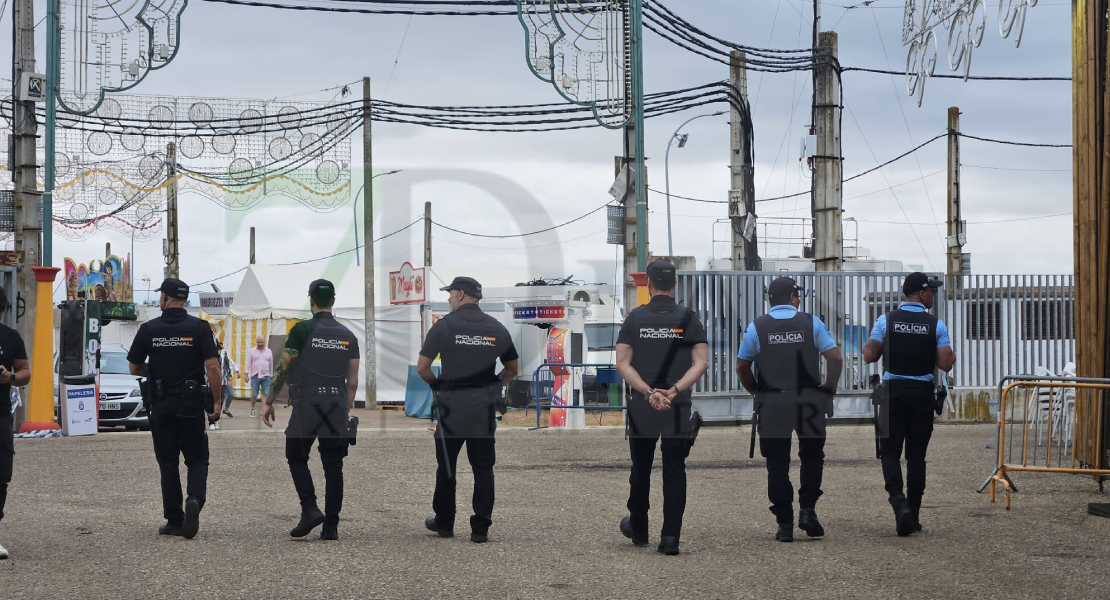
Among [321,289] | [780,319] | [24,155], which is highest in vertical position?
[24,155]

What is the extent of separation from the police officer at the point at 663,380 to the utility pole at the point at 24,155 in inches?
569

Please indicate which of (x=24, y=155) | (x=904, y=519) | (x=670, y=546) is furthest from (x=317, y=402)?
(x=24, y=155)

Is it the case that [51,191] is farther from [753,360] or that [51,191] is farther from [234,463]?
[753,360]

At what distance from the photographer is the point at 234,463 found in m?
13.8

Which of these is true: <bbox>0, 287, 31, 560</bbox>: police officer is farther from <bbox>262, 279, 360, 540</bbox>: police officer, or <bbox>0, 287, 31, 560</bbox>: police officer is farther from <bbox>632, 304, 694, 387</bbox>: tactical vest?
<bbox>632, 304, 694, 387</bbox>: tactical vest

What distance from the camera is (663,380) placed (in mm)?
7723

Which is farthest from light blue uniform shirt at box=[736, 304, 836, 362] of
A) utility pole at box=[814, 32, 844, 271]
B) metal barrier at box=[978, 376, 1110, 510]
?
utility pole at box=[814, 32, 844, 271]

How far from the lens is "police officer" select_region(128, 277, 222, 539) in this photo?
831cm

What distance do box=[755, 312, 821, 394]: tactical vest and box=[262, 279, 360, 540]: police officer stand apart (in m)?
2.96

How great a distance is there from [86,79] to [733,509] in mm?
12136

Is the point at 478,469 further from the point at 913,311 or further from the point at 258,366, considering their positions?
the point at 258,366

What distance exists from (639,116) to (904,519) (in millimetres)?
10702

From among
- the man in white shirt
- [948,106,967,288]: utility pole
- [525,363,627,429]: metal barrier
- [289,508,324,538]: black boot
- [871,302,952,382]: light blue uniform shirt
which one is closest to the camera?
[289,508,324,538]: black boot

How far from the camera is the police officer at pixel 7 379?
25.3ft
